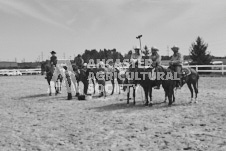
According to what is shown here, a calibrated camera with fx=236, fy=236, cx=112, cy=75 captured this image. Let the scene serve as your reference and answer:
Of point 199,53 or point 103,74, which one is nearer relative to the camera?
point 103,74

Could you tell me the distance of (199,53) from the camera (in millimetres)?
41344

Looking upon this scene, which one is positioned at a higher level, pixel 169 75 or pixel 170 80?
pixel 169 75

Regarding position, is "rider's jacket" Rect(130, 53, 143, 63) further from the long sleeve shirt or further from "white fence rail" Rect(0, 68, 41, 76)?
"white fence rail" Rect(0, 68, 41, 76)

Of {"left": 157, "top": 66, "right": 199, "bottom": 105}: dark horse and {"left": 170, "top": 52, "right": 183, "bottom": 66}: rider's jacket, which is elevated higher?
{"left": 170, "top": 52, "right": 183, "bottom": 66}: rider's jacket

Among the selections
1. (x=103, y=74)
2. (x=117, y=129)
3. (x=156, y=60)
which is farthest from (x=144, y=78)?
(x=103, y=74)

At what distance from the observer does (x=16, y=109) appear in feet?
36.6

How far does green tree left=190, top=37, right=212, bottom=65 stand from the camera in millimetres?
40562

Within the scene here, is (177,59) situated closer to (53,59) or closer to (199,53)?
(53,59)

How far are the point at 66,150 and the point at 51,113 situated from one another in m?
4.79

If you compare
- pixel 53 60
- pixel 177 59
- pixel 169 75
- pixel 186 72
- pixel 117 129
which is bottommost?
pixel 117 129

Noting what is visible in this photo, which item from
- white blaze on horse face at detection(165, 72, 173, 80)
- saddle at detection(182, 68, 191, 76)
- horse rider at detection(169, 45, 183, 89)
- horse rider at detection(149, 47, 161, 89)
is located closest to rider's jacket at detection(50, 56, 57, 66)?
horse rider at detection(149, 47, 161, 89)

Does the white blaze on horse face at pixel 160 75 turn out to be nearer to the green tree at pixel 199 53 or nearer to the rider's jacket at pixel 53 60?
the rider's jacket at pixel 53 60

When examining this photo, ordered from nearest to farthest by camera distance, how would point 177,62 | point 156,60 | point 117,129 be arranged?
point 117,129 < point 156,60 < point 177,62

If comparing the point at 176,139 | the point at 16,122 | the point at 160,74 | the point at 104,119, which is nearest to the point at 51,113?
the point at 16,122
